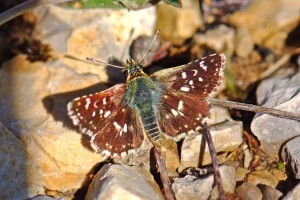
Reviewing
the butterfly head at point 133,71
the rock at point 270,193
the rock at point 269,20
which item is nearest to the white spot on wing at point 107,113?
the butterfly head at point 133,71

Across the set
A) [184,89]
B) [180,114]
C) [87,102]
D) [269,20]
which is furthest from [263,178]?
[269,20]

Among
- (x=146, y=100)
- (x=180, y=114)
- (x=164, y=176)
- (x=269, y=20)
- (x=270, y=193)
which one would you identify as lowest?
(x=270, y=193)

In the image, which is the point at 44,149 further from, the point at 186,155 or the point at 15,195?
the point at 186,155

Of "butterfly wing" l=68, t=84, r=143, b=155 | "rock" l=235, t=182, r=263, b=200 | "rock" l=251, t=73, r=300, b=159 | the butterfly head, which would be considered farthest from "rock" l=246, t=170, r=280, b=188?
the butterfly head

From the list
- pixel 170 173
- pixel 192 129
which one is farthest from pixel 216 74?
pixel 170 173

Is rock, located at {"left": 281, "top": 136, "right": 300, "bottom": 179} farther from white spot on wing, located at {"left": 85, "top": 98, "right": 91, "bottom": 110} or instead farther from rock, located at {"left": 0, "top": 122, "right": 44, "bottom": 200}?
rock, located at {"left": 0, "top": 122, "right": 44, "bottom": 200}

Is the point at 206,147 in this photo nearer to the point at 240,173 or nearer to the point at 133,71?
the point at 240,173
